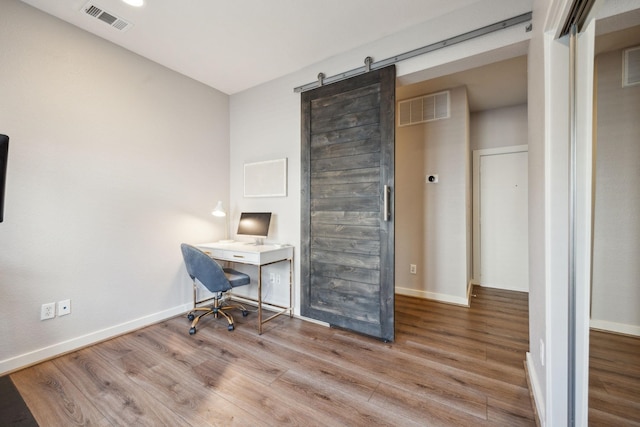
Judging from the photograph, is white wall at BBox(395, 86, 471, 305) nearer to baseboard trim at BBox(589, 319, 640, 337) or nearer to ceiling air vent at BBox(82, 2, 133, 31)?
baseboard trim at BBox(589, 319, 640, 337)

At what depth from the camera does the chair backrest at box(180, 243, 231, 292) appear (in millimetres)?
2465

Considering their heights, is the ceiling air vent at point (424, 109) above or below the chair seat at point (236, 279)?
above

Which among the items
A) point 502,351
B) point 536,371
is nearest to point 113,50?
point 536,371

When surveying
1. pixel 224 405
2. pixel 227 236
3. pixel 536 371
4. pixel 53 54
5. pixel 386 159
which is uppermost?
pixel 53 54

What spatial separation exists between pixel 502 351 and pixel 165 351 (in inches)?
108

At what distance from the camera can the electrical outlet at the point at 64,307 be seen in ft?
7.09

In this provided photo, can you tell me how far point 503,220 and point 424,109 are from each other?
1946 millimetres

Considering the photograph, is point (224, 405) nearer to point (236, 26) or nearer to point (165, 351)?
point (165, 351)

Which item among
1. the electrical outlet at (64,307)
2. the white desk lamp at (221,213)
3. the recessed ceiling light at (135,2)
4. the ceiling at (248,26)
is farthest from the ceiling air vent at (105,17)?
the electrical outlet at (64,307)

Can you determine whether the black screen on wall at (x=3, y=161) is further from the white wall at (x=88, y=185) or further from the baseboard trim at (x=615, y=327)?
the baseboard trim at (x=615, y=327)

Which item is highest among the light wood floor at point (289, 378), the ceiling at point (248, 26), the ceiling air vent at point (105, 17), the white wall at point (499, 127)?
the ceiling at point (248, 26)

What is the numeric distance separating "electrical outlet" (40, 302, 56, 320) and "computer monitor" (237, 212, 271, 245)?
1643 mm

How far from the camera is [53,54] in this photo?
2.12 m

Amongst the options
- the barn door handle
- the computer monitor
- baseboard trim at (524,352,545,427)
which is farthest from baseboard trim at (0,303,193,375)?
baseboard trim at (524,352,545,427)
